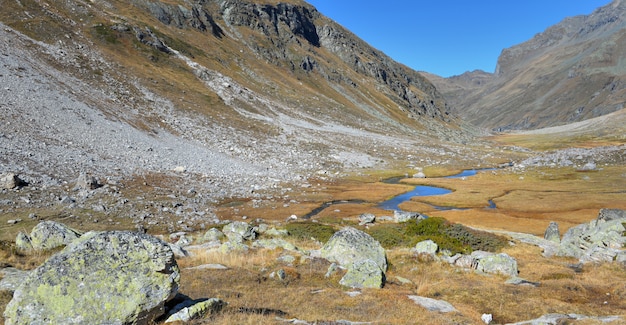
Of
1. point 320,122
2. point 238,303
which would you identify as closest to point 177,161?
point 238,303

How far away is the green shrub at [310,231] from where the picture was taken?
36.0 meters

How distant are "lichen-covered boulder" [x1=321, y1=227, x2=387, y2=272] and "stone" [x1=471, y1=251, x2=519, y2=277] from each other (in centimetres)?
735

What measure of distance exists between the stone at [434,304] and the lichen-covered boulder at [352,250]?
6.80 metres

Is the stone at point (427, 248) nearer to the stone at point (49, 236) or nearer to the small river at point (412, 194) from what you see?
the stone at point (49, 236)

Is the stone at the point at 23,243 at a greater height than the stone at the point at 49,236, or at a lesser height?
lesser

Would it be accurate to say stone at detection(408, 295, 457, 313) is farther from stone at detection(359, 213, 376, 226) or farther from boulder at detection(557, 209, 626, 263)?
stone at detection(359, 213, 376, 226)

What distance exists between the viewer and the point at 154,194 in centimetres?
4378

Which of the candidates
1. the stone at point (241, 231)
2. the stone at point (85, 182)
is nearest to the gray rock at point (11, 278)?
the stone at point (241, 231)

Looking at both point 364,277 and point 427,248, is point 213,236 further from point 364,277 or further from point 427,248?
point 427,248

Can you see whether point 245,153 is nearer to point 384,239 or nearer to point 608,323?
point 384,239

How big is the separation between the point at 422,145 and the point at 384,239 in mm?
106525

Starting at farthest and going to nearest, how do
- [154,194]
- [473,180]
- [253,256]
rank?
1. [473,180]
2. [154,194]
3. [253,256]

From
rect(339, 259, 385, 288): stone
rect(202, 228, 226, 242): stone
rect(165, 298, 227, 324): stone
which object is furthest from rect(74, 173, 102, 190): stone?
rect(165, 298, 227, 324): stone

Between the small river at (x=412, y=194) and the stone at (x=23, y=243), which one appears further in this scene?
the small river at (x=412, y=194)
